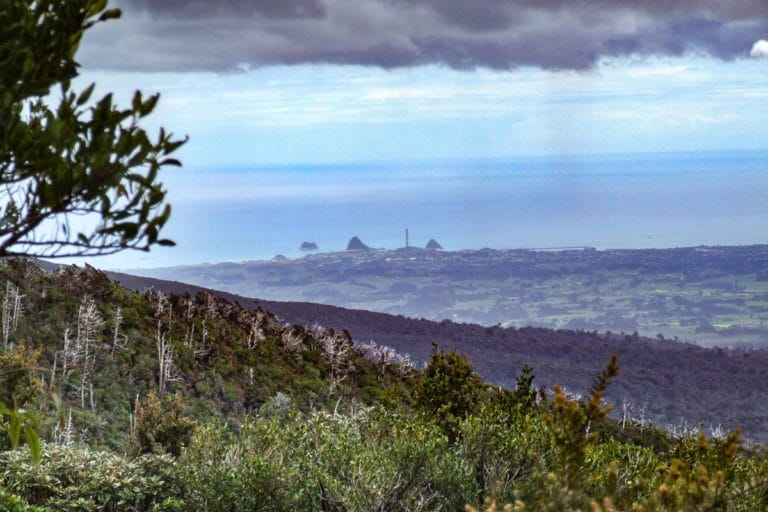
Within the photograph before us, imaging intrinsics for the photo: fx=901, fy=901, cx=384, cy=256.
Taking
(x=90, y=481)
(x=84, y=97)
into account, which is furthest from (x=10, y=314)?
(x=84, y=97)

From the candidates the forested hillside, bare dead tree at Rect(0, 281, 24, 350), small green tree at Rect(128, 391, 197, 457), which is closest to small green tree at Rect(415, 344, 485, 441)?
the forested hillside

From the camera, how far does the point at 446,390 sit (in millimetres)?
18906

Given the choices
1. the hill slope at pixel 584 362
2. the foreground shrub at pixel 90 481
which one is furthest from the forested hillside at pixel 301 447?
the hill slope at pixel 584 362

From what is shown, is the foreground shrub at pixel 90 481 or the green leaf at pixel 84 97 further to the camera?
the foreground shrub at pixel 90 481

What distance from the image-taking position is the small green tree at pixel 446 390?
61.2 ft

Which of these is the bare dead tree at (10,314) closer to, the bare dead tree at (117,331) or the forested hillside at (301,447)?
the forested hillside at (301,447)

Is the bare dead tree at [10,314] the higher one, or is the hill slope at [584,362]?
the bare dead tree at [10,314]

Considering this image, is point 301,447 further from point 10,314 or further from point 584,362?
point 584,362

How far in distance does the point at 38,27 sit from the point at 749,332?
579ft

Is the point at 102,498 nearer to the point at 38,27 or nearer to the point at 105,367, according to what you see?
the point at 38,27

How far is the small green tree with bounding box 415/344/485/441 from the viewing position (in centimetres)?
1864

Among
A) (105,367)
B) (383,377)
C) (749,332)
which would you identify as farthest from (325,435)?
(749,332)

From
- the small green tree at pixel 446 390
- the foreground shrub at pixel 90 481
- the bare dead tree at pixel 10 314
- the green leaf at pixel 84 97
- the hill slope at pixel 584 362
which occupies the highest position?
the green leaf at pixel 84 97

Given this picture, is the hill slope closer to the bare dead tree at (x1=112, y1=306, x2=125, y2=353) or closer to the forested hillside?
the bare dead tree at (x1=112, y1=306, x2=125, y2=353)
